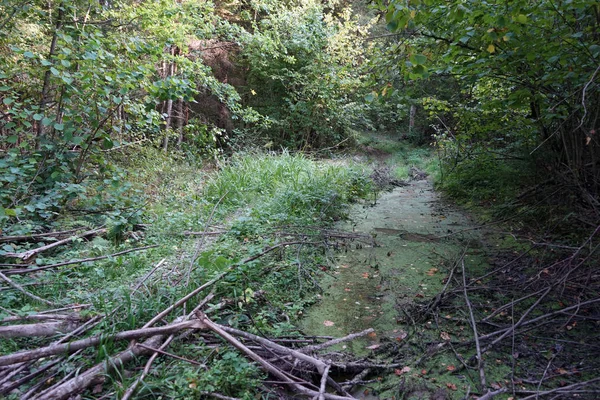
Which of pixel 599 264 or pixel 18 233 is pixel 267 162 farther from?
pixel 599 264

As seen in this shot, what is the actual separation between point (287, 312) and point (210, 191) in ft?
12.1

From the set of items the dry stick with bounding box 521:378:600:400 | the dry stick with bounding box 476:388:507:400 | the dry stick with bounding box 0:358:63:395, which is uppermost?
the dry stick with bounding box 521:378:600:400

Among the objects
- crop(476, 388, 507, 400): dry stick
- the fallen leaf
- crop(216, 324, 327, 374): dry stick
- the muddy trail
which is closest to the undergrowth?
crop(216, 324, 327, 374): dry stick

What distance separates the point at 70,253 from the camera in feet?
11.3

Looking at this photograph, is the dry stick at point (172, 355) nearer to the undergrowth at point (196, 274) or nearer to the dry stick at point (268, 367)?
the undergrowth at point (196, 274)

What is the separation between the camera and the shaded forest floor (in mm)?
1884

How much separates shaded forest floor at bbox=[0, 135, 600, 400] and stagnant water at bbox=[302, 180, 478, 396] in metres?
0.02

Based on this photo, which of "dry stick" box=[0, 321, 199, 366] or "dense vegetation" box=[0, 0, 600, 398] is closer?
"dry stick" box=[0, 321, 199, 366]

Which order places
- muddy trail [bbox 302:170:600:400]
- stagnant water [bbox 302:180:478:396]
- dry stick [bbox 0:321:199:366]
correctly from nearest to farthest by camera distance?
dry stick [bbox 0:321:199:366]
muddy trail [bbox 302:170:600:400]
stagnant water [bbox 302:180:478:396]

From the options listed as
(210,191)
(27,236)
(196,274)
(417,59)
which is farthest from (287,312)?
(210,191)

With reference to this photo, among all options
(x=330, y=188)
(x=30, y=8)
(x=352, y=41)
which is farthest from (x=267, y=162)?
(x=352, y=41)

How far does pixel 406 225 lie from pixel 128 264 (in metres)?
4.02

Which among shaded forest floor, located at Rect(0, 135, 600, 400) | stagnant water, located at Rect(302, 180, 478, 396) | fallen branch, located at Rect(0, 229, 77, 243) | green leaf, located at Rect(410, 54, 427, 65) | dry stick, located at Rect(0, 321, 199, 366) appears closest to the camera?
dry stick, located at Rect(0, 321, 199, 366)

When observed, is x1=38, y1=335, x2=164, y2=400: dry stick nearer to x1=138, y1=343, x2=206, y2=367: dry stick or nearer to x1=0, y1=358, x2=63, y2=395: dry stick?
x1=138, y1=343, x2=206, y2=367: dry stick
